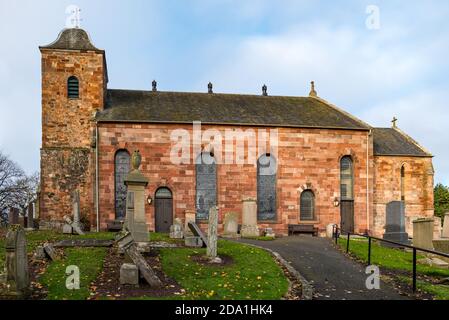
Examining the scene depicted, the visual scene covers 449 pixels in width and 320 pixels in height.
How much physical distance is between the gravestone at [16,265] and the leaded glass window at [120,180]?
16888mm

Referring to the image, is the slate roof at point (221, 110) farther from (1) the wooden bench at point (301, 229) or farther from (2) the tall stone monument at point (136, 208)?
(2) the tall stone monument at point (136, 208)

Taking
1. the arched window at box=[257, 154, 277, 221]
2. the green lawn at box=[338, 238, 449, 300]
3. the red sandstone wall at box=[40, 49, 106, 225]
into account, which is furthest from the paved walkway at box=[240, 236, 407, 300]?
the red sandstone wall at box=[40, 49, 106, 225]

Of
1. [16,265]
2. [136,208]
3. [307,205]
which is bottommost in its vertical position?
[307,205]

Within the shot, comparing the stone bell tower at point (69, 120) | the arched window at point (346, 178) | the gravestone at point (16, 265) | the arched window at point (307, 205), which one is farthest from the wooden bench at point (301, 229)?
the gravestone at point (16, 265)

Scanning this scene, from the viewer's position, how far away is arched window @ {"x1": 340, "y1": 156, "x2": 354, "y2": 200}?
2967 cm

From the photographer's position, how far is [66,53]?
28797 mm

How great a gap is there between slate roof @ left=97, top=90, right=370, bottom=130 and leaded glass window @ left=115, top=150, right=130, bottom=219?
230cm

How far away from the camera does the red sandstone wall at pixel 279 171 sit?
26.9 m

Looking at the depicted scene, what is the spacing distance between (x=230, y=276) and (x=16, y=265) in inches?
217

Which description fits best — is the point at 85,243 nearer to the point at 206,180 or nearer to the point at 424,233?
the point at 206,180

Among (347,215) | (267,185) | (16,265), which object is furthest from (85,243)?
(347,215)

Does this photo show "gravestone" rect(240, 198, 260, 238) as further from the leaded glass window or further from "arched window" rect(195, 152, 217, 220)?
the leaded glass window

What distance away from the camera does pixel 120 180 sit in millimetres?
27000
